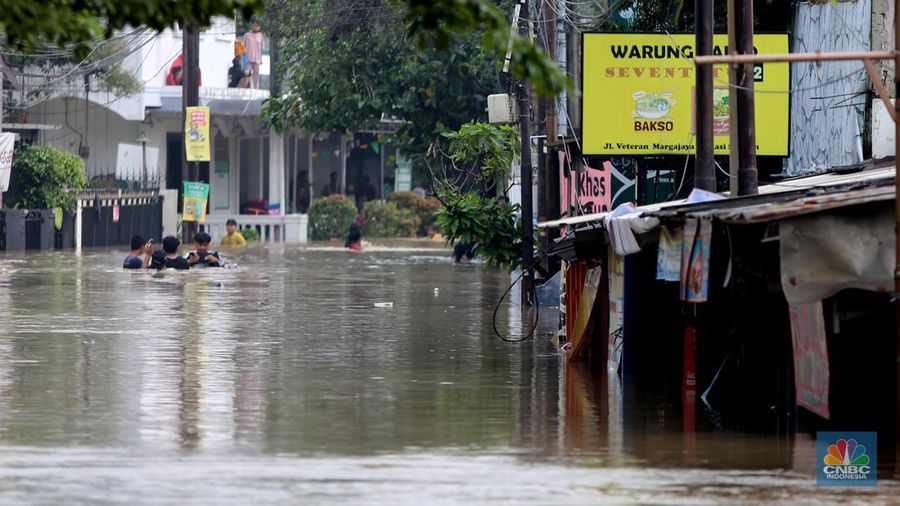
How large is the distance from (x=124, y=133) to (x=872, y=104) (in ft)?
110

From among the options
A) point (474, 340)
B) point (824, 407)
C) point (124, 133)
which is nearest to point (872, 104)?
point (474, 340)

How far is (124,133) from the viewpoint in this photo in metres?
47.5

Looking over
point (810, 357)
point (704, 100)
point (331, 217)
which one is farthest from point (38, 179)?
point (810, 357)

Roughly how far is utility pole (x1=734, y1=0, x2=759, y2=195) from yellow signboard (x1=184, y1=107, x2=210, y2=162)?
25906mm

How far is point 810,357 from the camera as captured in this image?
36.7ft

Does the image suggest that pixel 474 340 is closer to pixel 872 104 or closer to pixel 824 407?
pixel 872 104

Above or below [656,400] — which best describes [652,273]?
above

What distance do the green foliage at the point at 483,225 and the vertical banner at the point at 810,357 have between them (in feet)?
36.7

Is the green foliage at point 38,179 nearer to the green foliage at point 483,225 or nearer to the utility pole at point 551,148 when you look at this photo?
the green foliage at point 483,225

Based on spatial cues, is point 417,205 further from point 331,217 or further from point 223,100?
point 223,100

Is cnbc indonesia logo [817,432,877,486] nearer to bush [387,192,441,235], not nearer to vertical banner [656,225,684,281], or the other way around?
vertical banner [656,225,684,281]

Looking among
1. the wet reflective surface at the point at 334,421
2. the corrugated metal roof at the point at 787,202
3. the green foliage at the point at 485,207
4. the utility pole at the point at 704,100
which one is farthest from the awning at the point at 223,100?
the corrugated metal roof at the point at 787,202

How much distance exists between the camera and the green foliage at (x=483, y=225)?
22.5 metres

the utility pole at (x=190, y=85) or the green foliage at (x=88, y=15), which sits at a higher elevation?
the utility pole at (x=190, y=85)
